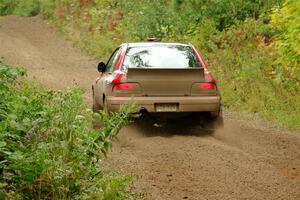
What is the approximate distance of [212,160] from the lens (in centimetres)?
973

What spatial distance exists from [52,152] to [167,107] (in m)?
4.91

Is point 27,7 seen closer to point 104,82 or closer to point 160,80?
point 104,82

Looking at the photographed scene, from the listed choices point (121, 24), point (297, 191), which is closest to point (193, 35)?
point (121, 24)

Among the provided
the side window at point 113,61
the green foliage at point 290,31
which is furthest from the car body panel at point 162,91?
the green foliage at point 290,31

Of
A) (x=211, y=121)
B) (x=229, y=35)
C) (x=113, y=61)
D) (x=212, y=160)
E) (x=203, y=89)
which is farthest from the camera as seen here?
(x=229, y=35)

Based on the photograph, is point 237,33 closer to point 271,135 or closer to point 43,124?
point 271,135

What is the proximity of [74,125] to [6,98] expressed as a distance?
1.48 meters

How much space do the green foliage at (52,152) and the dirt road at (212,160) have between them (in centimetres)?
89

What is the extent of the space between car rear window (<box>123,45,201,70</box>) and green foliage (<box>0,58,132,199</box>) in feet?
13.7

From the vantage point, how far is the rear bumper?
11.4 meters

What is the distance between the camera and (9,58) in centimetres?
2714

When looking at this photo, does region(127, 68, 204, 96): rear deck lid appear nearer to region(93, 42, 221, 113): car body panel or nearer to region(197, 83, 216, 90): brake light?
region(93, 42, 221, 113): car body panel

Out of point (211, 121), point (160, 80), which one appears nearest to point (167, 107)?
point (160, 80)

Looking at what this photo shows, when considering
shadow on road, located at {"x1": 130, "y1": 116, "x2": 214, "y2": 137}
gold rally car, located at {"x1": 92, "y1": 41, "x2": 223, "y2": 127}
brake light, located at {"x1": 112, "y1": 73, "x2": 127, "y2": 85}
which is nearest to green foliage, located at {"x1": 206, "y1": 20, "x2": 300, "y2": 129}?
shadow on road, located at {"x1": 130, "y1": 116, "x2": 214, "y2": 137}
